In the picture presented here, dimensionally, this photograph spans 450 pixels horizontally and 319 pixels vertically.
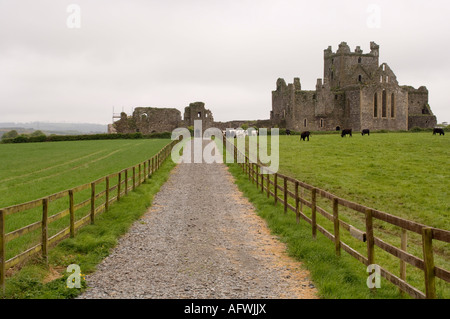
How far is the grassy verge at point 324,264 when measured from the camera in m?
6.60

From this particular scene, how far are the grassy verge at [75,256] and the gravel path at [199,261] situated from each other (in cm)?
25

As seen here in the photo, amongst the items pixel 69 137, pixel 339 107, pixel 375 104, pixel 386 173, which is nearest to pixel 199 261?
pixel 386 173

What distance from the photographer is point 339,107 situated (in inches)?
2817

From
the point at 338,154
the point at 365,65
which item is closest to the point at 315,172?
the point at 338,154

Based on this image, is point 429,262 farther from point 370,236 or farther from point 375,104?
point 375,104

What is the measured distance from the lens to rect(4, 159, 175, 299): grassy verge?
6.61 m

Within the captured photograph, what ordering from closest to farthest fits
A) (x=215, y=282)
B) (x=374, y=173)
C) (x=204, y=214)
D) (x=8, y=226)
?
(x=215, y=282)
(x=8, y=226)
(x=204, y=214)
(x=374, y=173)

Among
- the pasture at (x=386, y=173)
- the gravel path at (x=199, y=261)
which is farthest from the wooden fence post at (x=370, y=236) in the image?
the pasture at (x=386, y=173)

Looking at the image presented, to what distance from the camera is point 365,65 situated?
84.9m

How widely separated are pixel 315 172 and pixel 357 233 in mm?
15395

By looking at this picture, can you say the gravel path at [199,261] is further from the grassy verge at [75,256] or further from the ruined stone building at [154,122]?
the ruined stone building at [154,122]

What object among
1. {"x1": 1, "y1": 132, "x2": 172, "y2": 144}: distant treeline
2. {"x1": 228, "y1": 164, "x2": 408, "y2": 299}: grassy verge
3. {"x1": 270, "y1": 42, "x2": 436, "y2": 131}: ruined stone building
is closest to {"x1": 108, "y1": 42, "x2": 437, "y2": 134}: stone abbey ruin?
{"x1": 270, "y1": 42, "x2": 436, "y2": 131}: ruined stone building

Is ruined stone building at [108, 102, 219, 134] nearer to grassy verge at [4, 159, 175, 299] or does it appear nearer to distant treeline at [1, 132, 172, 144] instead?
distant treeline at [1, 132, 172, 144]
